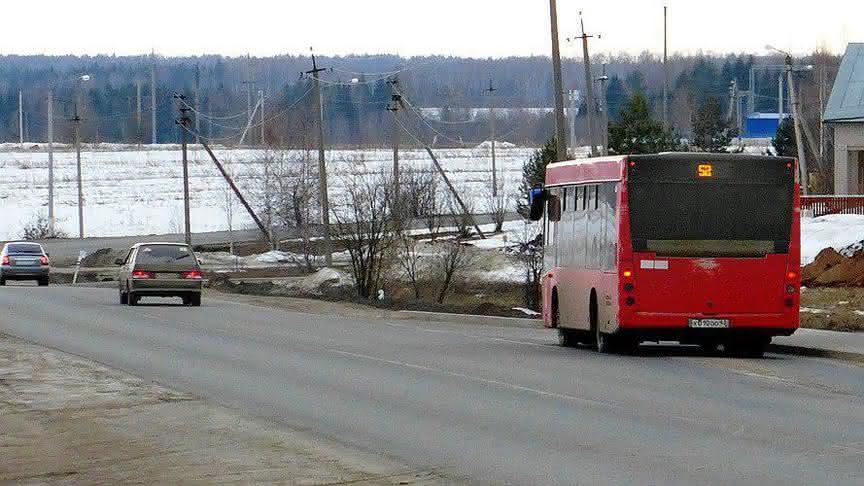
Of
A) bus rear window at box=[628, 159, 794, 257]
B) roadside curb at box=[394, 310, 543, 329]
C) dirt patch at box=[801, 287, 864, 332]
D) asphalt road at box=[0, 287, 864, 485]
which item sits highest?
bus rear window at box=[628, 159, 794, 257]

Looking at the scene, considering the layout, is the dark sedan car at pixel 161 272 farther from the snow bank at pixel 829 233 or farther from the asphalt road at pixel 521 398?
the snow bank at pixel 829 233

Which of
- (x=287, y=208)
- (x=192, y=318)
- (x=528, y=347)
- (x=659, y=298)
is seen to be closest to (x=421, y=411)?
(x=659, y=298)

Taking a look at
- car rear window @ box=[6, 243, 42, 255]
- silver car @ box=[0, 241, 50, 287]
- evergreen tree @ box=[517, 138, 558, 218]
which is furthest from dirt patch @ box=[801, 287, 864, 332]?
evergreen tree @ box=[517, 138, 558, 218]

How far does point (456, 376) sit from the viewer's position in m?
20.5

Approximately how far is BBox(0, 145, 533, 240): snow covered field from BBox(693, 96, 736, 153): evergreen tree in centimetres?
1792

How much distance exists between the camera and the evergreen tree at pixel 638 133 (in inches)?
3088

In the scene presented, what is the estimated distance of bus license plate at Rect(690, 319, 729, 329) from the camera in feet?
78.3

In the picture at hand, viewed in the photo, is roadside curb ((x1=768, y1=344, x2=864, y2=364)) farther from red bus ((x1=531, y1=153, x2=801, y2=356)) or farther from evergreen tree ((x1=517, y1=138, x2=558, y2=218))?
evergreen tree ((x1=517, y1=138, x2=558, y2=218))

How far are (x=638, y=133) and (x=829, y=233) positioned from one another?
903 inches

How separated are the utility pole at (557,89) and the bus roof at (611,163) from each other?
31.6 feet

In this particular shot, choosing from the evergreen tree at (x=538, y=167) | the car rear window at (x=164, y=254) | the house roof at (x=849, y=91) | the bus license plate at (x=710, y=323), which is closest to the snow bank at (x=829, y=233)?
the house roof at (x=849, y=91)

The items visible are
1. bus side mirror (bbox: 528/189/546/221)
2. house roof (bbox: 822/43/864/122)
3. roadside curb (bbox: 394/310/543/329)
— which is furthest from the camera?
house roof (bbox: 822/43/864/122)

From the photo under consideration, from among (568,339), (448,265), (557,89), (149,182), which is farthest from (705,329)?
(149,182)

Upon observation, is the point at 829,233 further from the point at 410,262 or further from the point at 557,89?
the point at 557,89
